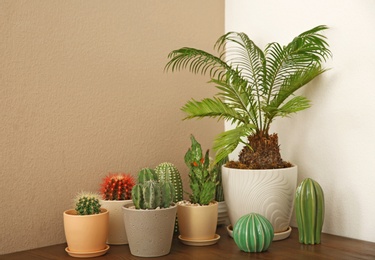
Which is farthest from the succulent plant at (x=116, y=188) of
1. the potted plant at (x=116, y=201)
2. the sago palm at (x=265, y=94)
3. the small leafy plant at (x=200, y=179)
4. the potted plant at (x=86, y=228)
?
the sago palm at (x=265, y=94)

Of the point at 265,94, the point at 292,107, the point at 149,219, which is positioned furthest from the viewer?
the point at 265,94

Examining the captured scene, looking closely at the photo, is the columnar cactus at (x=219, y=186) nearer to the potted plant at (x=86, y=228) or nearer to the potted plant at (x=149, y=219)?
the potted plant at (x=149, y=219)

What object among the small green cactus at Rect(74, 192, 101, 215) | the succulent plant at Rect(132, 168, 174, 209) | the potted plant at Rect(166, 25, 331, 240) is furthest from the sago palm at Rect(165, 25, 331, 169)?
the small green cactus at Rect(74, 192, 101, 215)

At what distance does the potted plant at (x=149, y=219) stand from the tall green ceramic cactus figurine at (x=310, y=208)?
49cm

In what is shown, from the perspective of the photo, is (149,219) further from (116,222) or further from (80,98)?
(80,98)

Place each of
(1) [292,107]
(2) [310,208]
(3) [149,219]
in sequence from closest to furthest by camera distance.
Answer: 1. (3) [149,219]
2. (2) [310,208]
3. (1) [292,107]

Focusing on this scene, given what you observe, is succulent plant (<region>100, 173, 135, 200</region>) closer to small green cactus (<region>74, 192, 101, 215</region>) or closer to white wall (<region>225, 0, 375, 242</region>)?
small green cactus (<region>74, 192, 101, 215</region>)

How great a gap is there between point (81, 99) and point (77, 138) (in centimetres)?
16

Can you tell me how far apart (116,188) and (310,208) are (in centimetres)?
75

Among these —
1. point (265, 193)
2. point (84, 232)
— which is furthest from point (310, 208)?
point (84, 232)

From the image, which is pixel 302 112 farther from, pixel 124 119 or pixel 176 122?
pixel 124 119

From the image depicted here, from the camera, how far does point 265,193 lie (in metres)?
2.02

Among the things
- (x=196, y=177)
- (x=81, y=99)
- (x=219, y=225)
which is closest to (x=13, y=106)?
(x=81, y=99)

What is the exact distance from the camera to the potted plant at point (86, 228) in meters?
1.83
